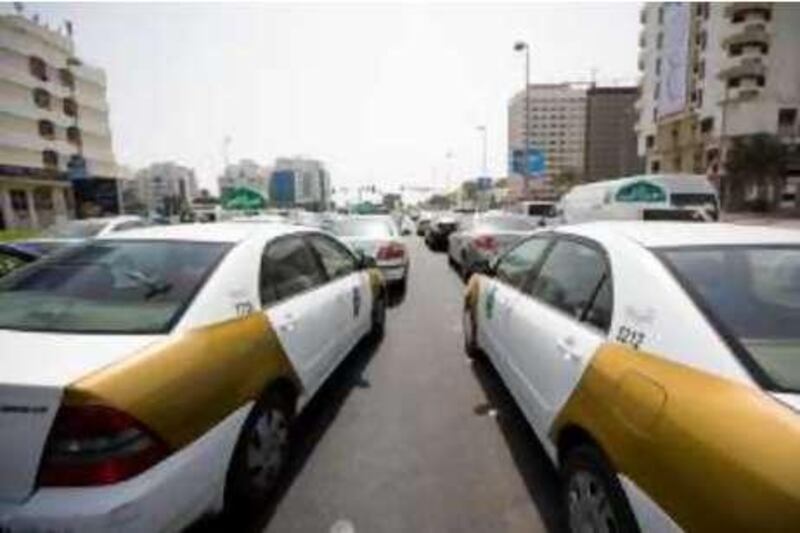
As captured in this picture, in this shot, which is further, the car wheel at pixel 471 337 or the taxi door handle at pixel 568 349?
the car wheel at pixel 471 337

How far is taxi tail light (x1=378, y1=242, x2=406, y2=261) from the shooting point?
10.3 metres

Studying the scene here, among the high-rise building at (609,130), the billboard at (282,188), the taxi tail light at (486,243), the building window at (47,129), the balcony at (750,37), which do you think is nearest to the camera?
the taxi tail light at (486,243)

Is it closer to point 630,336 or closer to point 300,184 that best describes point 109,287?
point 630,336

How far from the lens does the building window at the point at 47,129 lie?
46.4 meters

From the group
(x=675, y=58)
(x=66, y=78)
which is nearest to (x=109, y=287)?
(x=66, y=78)

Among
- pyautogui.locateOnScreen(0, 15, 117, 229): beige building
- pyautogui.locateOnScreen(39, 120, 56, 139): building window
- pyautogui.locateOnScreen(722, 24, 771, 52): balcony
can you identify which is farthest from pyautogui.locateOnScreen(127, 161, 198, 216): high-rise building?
pyautogui.locateOnScreen(722, 24, 771, 52): balcony

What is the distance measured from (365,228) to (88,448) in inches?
366

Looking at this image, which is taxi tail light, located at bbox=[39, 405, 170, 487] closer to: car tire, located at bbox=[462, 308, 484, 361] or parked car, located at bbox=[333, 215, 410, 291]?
car tire, located at bbox=[462, 308, 484, 361]

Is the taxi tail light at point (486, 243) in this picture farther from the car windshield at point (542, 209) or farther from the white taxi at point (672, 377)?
the car windshield at point (542, 209)

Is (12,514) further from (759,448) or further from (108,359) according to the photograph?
(759,448)

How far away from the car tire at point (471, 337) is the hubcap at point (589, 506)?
3.24 metres

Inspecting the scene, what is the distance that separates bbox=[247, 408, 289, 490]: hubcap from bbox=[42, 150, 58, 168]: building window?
5242 centimetres

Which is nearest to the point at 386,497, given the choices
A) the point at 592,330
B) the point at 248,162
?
the point at 592,330

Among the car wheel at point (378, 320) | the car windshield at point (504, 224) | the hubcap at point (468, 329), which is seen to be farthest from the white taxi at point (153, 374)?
the car windshield at point (504, 224)
